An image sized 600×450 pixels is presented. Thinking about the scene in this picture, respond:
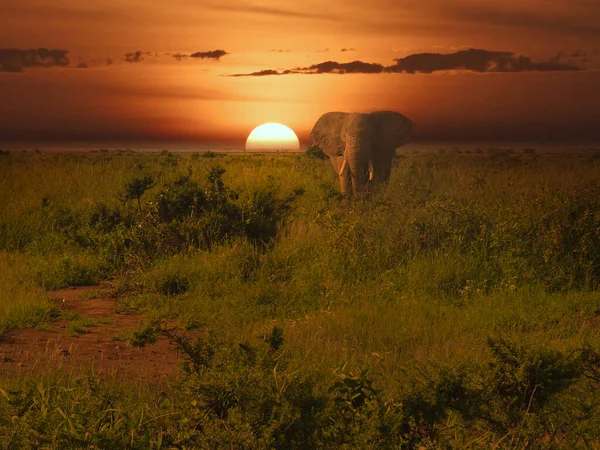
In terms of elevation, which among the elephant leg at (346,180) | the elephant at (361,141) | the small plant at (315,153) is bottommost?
the small plant at (315,153)

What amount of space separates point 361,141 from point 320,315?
10.2 meters

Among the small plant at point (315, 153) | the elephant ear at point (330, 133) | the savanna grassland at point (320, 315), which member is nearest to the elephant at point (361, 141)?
the elephant ear at point (330, 133)

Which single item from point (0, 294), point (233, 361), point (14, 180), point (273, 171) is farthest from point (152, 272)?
point (273, 171)

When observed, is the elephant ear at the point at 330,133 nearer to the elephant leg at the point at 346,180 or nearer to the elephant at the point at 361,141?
the elephant at the point at 361,141

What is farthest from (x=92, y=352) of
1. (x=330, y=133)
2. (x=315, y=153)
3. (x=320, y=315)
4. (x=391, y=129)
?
(x=315, y=153)

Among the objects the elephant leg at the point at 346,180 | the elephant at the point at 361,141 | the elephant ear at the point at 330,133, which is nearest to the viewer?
the elephant at the point at 361,141

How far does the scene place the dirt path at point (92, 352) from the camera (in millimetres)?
5930

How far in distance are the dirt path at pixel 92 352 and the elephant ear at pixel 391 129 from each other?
11269mm

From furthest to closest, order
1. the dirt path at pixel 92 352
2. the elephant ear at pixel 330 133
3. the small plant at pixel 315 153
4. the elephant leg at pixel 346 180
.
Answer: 1. the small plant at pixel 315 153
2. the elephant ear at pixel 330 133
3. the elephant leg at pixel 346 180
4. the dirt path at pixel 92 352

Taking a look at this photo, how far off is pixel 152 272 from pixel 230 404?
214 inches

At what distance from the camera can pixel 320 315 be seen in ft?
24.7

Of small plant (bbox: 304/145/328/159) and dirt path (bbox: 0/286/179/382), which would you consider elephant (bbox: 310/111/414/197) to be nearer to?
dirt path (bbox: 0/286/179/382)

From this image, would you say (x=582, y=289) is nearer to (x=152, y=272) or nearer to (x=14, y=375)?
(x=152, y=272)

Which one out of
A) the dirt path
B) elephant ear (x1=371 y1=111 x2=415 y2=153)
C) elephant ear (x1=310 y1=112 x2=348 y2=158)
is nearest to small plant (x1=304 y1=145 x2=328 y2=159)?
elephant ear (x1=310 y1=112 x2=348 y2=158)
